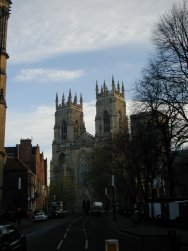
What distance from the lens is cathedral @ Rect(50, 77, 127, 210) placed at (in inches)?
4845

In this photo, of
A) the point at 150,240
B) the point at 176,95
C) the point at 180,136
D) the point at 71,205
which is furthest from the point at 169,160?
the point at 71,205

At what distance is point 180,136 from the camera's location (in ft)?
82.3

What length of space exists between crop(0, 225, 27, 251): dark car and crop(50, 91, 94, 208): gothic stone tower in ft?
316

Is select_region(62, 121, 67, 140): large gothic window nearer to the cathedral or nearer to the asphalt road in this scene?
the cathedral

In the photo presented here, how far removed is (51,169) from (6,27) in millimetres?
89432

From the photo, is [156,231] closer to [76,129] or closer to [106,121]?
[106,121]

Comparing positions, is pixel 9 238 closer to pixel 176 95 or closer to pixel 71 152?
pixel 176 95

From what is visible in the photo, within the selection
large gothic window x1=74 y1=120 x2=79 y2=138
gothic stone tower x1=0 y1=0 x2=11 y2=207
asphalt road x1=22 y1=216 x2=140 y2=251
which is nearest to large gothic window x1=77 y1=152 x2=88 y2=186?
large gothic window x1=74 y1=120 x2=79 y2=138

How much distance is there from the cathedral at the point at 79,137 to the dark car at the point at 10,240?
104 metres

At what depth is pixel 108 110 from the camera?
128000mm

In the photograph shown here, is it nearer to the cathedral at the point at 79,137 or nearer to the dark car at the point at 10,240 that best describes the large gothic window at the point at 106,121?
the cathedral at the point at 79,137

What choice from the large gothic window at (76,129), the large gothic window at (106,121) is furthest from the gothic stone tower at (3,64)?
the large gothic window at (76,129)

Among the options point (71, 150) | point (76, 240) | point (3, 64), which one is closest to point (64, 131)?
point (71, 150)

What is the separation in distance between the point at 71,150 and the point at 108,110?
1876 centimetres
